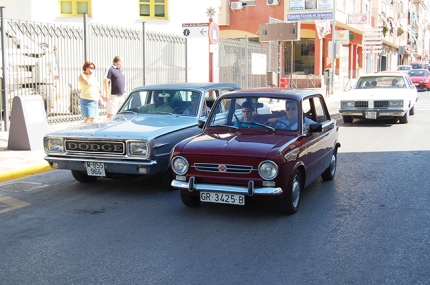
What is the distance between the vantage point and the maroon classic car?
19.4 ft

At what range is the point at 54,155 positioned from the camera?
767cm

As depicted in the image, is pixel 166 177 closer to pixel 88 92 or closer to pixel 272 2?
pixel 88 92

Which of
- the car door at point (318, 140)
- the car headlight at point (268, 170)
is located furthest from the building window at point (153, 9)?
the car headlight at point (268, 170)

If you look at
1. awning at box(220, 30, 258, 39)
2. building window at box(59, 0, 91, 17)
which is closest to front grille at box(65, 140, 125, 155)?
building window at box(59, 0, 91, 17)

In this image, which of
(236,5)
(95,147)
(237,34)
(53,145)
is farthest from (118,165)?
(237,34)

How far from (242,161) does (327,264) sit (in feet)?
5.37

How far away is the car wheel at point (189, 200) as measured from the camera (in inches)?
259

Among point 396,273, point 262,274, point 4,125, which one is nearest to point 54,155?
point 262,274

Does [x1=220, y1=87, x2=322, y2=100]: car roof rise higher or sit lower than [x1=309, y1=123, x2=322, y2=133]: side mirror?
higher

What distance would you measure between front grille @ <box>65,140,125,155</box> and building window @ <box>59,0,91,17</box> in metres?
14.2

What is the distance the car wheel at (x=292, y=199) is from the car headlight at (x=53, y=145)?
3.34 m

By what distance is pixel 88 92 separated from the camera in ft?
37.9

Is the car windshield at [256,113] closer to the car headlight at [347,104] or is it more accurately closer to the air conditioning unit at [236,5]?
the car headlight at [347,104]

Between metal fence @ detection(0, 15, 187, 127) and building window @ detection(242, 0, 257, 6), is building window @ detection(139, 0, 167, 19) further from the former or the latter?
building window @ detection(242, 0, 257, 6)
